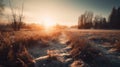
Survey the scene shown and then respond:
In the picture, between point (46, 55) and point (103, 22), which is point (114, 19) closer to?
point (103, 22)

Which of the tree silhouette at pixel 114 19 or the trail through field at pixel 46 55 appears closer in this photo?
the trail through field at pixel 46 55

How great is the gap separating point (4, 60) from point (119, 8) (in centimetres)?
5835

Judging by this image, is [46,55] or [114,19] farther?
[114,19]

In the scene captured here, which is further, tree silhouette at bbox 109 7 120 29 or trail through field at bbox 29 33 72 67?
tree silhouette at bbox 109 7 120 29

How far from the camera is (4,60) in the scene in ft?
19.6

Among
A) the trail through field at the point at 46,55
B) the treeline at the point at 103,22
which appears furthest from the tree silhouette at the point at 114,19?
the trail through field at the point at 46,55

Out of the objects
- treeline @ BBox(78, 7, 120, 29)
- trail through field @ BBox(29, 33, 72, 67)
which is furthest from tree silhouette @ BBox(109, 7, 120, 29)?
trail through field @ BBox(29, 33, 72, 67)

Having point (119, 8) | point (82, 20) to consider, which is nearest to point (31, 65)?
point (119, 8)

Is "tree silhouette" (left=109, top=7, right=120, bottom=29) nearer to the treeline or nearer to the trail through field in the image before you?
the treeline

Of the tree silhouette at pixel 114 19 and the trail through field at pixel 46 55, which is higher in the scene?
the tree silhouette at pixel 114 19

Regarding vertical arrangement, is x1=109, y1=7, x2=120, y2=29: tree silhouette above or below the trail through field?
above

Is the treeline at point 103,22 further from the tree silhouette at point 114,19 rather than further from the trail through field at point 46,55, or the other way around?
the trail through field at point 46,55

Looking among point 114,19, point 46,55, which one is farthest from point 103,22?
point 46,55

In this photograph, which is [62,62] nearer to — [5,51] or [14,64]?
[14,64]
